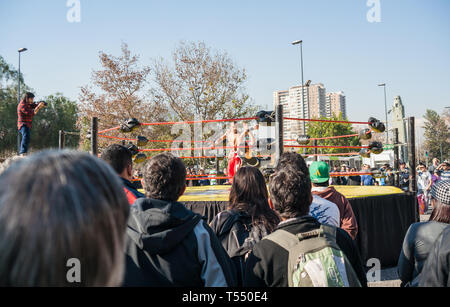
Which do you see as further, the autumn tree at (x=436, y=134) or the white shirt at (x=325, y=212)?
the autumn tree at (x=436, y=134)

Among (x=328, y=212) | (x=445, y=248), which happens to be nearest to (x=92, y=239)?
(x=445, y=248)

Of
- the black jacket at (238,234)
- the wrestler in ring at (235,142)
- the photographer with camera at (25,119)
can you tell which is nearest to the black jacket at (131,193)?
the black jacket at (238,234)

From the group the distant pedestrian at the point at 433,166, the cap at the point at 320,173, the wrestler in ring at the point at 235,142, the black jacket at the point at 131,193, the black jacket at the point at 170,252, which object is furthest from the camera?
the distant pedestrian at the point at 433,166

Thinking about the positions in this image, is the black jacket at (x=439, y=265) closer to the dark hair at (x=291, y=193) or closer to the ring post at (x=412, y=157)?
the dark hair at (x=291, y=193)

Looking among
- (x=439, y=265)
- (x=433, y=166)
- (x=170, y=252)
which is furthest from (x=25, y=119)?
(x=433, y=166)

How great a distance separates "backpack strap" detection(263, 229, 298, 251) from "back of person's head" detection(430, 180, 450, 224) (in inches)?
37.6

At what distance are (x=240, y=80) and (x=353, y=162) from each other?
13204mm

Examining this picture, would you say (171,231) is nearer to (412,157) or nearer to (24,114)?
(412,157)

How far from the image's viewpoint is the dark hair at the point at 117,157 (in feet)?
9.90

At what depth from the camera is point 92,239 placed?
70 centimetres

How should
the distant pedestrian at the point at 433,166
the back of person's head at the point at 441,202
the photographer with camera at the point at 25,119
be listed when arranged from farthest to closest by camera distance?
1. the distant pedestrian at the point at 433,166
2. the photographer with camera at the point at 25,119
3. the back of person's head at the point at 441,202

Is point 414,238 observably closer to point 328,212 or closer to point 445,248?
point 445,248

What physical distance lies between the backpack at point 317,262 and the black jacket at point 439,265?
0.35 metres

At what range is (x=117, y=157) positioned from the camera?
3.06m
